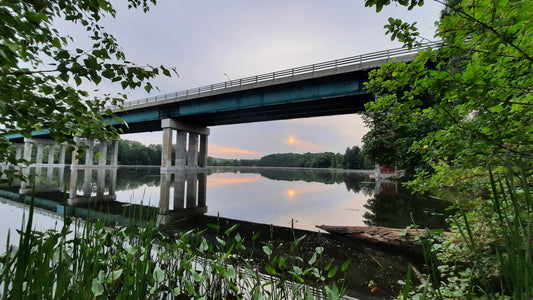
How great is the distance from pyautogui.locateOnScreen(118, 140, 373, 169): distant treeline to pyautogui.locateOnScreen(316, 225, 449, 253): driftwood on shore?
153ft

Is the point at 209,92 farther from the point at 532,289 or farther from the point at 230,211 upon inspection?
the point at 532,289

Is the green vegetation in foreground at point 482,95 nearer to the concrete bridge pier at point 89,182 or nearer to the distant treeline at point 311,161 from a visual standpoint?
the concrete bridge pier at point 89,182

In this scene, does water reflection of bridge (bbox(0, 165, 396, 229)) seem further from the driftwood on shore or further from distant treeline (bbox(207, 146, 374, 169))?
distant treeline (bbox(207, 146, 374, 169))

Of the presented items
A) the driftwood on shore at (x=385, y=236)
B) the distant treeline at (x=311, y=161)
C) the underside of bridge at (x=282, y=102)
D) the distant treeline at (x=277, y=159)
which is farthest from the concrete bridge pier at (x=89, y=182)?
the distant treeline at (x=311, y=161)

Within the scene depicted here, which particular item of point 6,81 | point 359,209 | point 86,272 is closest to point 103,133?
point 6,81

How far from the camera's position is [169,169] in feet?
105

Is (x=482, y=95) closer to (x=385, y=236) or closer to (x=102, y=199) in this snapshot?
(x=385, y=236)

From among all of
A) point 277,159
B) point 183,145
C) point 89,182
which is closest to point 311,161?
point 277,159

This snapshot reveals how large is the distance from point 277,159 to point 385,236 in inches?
4887

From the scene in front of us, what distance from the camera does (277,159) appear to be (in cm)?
12900

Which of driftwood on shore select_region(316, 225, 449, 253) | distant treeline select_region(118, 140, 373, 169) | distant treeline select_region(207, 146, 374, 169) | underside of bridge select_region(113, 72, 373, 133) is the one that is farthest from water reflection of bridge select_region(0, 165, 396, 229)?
distant treeline select_region(207, 146, 374, 169)

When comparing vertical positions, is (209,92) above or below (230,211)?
above

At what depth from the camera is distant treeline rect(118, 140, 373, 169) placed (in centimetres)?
7947

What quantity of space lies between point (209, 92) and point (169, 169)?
13.5m
